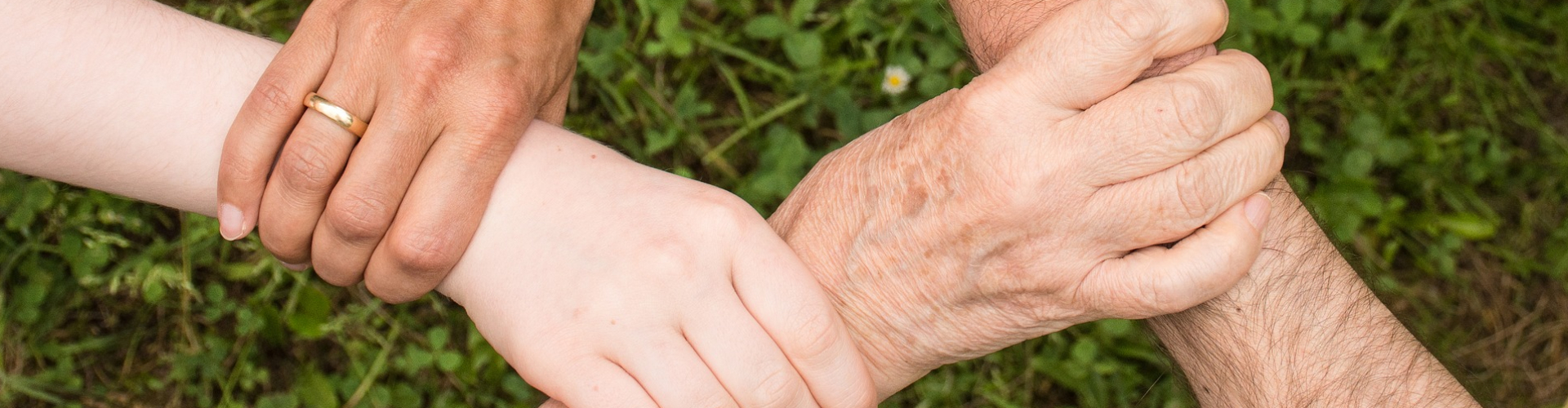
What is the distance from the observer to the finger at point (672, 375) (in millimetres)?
1771

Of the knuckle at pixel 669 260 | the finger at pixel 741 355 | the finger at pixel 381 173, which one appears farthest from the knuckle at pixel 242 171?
the finger at pixel 741 355

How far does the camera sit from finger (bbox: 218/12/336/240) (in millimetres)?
1701

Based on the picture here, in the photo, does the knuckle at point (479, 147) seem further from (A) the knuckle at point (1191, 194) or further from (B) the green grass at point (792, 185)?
(A) the knuckle at point (1191, 194)

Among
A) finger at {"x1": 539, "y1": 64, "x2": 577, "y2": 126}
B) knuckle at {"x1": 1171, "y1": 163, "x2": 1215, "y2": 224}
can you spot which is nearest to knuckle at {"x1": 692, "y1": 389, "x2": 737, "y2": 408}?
finger at {"x1": 539, "y1": 64, "x2": 577, "y2": 126}

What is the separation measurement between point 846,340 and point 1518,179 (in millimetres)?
2511

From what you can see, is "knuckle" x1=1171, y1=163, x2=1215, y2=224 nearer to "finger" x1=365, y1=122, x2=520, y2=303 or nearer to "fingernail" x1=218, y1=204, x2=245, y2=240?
"finger" x1=365, y1=122, x2=520, y2=303

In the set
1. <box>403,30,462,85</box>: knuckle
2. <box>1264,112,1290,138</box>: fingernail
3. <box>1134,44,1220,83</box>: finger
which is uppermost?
<box>403,30,462,85</box>: knuckle

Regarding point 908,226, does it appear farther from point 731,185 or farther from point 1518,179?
point 1518,179

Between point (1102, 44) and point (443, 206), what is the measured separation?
1.16 meters

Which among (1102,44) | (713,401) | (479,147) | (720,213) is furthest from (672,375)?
(1102,44)

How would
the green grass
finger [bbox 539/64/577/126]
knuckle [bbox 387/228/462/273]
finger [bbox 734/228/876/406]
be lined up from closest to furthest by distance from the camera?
knuckle [bbox 387/228/462/273] → finger [bbox 734/228/876/406] → finger [bbox 539/64/577/126] → the green grass

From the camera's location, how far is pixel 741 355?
1.79 m

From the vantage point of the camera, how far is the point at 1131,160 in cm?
167

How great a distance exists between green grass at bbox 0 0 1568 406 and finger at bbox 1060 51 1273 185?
3.84 ft
